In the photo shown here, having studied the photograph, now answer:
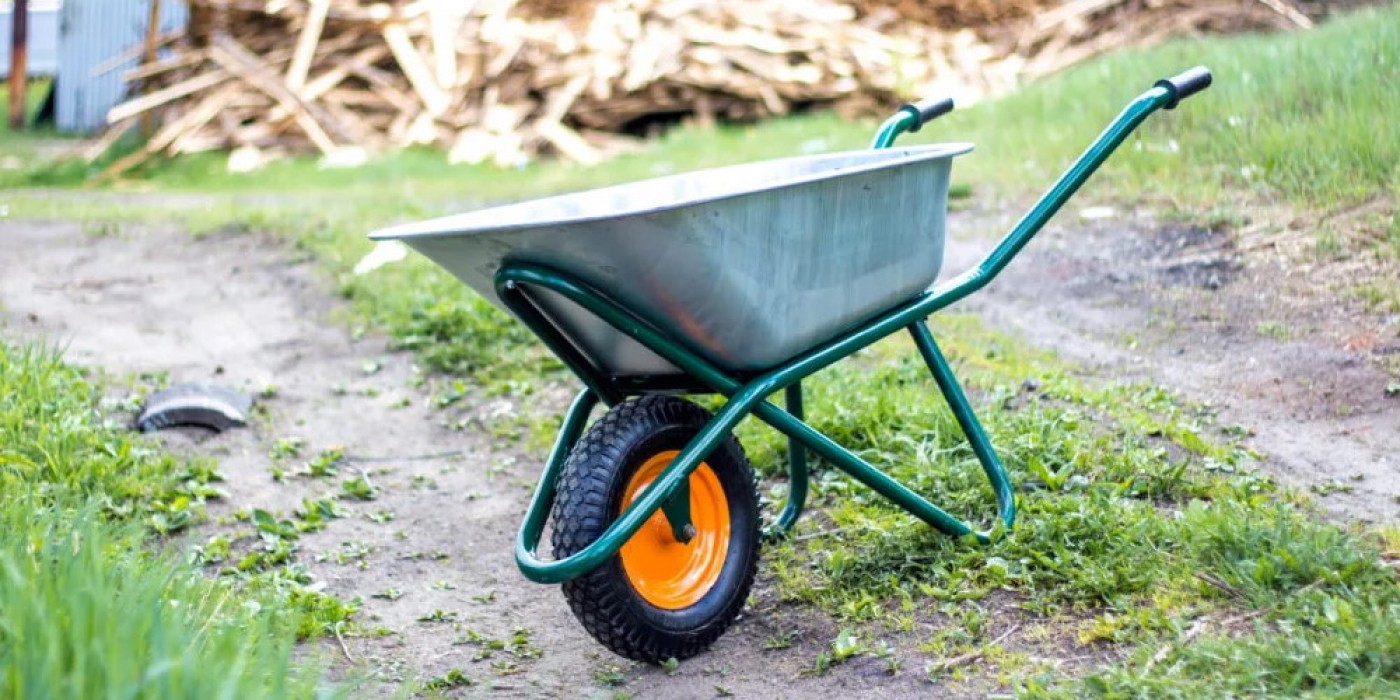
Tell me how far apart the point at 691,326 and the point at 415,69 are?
9.33 m

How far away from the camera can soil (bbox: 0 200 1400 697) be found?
2988 mm

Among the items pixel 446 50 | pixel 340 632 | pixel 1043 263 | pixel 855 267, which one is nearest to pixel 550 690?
pixel 340 632

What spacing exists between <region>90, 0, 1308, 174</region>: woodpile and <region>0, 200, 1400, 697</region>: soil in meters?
4.29

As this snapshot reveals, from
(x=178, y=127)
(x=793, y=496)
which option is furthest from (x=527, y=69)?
(x=793, y=496)

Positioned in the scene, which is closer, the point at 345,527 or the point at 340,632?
the point at 340,632

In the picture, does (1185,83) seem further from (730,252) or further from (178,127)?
(178,127)

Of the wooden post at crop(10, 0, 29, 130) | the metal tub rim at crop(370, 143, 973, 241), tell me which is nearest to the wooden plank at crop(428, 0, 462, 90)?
the wooden post at crop(10, 0, 29, 130)

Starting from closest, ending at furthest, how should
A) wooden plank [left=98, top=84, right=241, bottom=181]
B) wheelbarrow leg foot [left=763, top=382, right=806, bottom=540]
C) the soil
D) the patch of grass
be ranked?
the patch of grass < the soil < wheelbarrow leg foot [left=763, top=382, right=806, bottom=540] < wooden plank [left=98, top=84, right=241, bottom=181]

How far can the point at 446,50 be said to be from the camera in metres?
11.4

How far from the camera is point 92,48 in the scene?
1384cm

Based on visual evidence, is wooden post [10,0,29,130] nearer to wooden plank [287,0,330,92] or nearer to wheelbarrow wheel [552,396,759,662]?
wooden plank [287,0,330,92]

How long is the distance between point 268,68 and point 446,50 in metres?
1.55

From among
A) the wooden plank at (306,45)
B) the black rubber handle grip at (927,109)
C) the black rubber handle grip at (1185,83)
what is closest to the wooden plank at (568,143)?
the wooden plank at (306,45)

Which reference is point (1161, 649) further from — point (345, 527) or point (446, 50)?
point (446, 50)
